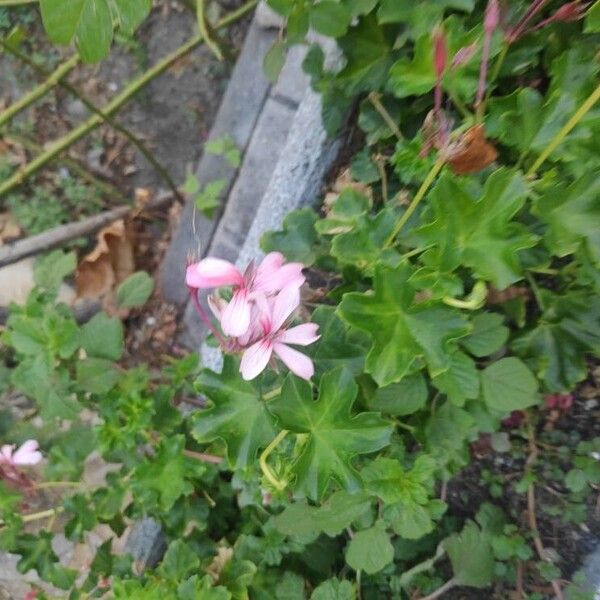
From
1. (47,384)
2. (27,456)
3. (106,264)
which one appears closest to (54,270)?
(47,384)

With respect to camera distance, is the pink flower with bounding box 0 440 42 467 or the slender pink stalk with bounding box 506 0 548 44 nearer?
the slender pink stalk with bounding box 506 0 548 44

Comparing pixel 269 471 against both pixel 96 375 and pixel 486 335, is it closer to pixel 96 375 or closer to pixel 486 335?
pixel 486 335

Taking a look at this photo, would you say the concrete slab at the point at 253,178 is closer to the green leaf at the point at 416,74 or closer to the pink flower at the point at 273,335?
the green leaf at the point at 416,74

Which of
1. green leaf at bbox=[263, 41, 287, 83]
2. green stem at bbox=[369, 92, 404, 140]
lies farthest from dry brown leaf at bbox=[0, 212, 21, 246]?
green stem at bbox=[369, 92, 404, 140]

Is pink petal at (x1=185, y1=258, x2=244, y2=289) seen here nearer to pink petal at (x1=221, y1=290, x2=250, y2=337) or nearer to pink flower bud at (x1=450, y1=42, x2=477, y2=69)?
pink petal at (x1=221, y1=290, x2=250, y2=337)

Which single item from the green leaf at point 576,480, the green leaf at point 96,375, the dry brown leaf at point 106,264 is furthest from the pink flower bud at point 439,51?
the dry brown leaf at point 106,264

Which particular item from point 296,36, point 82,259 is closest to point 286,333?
point 296,36
